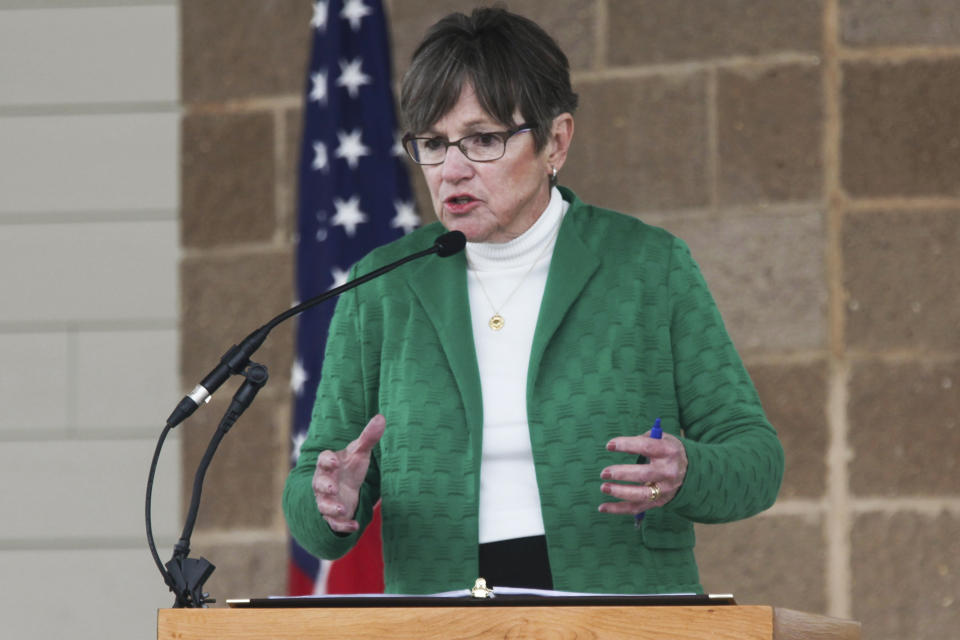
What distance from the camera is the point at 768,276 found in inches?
139

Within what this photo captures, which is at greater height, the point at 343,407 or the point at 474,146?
the point at 474,146

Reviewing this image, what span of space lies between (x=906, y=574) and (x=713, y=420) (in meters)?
1.69

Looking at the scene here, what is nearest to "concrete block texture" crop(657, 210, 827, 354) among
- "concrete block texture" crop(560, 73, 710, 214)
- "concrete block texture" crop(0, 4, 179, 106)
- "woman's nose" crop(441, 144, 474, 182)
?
"concrete block texture" crop(560, 73, 710, 214)

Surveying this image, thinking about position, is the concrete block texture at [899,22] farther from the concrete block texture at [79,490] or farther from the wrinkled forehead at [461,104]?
the concrete block texture at [79,490]

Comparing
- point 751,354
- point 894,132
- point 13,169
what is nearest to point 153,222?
point 13,169

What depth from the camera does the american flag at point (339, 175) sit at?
11.2 ft

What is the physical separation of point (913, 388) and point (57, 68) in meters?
2.70

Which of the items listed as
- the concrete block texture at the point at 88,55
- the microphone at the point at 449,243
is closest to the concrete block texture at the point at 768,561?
the microphone at the point at 449,243

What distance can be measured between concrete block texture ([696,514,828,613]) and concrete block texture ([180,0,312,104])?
1.76 metres

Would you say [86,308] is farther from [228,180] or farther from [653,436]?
[653,436]

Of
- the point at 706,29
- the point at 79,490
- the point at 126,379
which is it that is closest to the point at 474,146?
the point at 706,29

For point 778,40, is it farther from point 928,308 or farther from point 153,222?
point 153,222

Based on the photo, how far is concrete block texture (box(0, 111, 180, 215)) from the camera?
4.08m

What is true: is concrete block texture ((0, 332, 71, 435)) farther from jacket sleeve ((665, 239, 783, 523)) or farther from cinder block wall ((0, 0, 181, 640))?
jacket sleeve ((665, 239, 783, 523))
